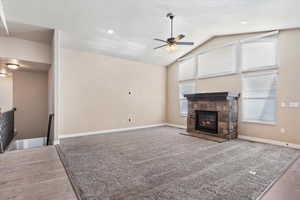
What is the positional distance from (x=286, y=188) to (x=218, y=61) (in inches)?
189

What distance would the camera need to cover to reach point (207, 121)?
19.4 feet

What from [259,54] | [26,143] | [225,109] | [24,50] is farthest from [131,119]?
[259,54]

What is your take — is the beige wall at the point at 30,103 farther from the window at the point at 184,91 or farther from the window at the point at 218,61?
the window at the point at 218,61

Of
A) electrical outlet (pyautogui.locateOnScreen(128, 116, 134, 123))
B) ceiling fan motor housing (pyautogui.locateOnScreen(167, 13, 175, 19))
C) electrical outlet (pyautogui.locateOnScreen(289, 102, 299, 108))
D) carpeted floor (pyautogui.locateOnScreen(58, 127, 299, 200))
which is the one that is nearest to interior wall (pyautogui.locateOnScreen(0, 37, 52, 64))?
carpeted floor (pyautogui.locateOnScreen(58, 127, 299, 200))

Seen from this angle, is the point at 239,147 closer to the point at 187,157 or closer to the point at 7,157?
the point at 187,157

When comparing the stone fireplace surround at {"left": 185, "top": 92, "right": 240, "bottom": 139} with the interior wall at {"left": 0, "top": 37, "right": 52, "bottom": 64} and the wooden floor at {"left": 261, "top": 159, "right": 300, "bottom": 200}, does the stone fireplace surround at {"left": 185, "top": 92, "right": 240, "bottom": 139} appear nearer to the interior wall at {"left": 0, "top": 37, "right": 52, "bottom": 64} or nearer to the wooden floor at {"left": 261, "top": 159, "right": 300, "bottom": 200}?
the wooden floor at {"left": 261, "top": 159, "right": 300, "bottom": 200}

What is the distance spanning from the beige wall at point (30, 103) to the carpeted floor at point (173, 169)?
316 centimetres

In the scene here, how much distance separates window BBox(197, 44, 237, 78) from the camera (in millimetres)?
5711

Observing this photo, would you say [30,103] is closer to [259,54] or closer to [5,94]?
[5,94]

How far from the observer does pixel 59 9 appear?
3.86m

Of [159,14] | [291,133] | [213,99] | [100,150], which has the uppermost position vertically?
[159,14]

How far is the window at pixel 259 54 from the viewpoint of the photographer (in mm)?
4785

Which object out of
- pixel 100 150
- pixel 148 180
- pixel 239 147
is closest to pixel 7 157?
pixel 100 150

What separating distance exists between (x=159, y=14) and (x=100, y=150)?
4016mm
